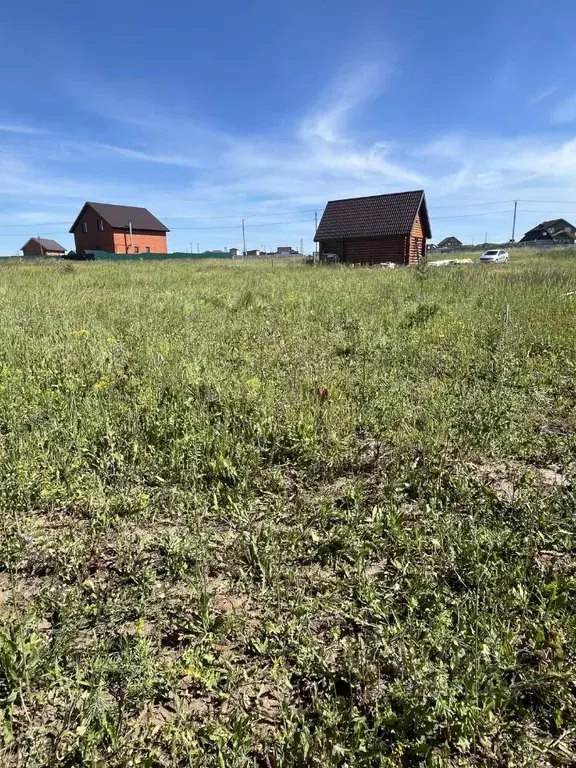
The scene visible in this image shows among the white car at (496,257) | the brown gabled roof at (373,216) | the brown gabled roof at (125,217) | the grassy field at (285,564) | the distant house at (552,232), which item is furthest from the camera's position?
the distant house at (552,232)

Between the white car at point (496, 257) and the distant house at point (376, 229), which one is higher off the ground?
the distant house at point (376, 229)

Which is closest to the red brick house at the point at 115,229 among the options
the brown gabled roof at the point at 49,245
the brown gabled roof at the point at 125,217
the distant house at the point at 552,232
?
the brown gabled roof at the point at 125,217

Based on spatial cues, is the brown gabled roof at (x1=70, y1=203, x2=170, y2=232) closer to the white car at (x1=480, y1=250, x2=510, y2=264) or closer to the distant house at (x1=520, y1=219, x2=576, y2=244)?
the white car at (x1=480, y1=250, x2=510, y2=264)

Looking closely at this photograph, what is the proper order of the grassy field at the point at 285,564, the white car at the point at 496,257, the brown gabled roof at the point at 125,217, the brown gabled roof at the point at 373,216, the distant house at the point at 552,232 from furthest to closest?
the distant house at the point at 552,232, the brown gabled roof at the point at 125,217, the white car at the point at 496,257, the brown gabled roof at the point at 373,216, the grassy field at the point at 285,564

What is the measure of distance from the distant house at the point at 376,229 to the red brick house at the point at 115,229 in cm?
3023

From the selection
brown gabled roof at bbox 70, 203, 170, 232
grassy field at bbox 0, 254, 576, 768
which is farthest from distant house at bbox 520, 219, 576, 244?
grassy field at bbox 0, 254, 576, 768

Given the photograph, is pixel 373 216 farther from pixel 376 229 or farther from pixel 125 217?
pixel 125 217

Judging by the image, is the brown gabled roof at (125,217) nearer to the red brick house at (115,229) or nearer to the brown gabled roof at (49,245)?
the red brick house at (115,229)

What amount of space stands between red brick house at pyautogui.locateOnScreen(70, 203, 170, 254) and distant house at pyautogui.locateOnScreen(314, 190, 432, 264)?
3023 cm

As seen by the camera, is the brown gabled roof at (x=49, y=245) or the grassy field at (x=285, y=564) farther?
the brown gabled roof at (x=49, y=245)

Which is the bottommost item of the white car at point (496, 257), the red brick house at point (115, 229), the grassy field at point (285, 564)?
the grassy field at point (285, 564)

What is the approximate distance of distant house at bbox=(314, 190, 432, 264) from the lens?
2809 cm

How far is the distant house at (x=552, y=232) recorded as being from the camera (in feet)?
228

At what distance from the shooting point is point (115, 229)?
5091 centimetres
